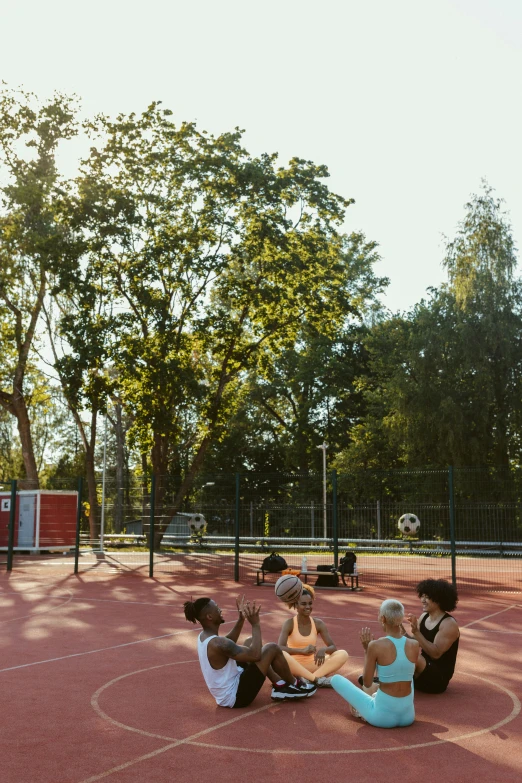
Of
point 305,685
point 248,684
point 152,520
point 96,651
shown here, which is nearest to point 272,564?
point 152,520

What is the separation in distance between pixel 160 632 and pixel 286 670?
4941mm

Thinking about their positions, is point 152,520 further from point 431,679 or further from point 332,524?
point 431,679

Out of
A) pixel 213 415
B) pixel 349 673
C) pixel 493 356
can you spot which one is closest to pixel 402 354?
pixel 493 356

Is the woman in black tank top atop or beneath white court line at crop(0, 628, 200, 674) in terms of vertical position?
atop

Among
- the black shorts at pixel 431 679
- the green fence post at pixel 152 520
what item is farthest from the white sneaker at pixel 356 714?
the green fence post at pixel 152 520

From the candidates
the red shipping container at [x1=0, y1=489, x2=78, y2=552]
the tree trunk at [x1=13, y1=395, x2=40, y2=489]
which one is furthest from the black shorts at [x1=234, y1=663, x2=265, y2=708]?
the tree trunk at [x1=13, y1=395, x2=40, y2=489]

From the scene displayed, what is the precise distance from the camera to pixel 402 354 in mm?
41188

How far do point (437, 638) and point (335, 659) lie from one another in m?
1.08

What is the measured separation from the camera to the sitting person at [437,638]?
7676 millimetres

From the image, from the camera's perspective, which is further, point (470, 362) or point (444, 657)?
point (470, 362)

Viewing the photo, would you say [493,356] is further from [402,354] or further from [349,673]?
[349,673]

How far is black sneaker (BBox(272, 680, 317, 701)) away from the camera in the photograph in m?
7.54

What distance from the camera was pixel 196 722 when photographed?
6.84m

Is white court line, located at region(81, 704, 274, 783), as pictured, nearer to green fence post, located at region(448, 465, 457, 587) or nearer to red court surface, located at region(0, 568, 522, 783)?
red court surface, located at region(0, 568, 522, 783)
